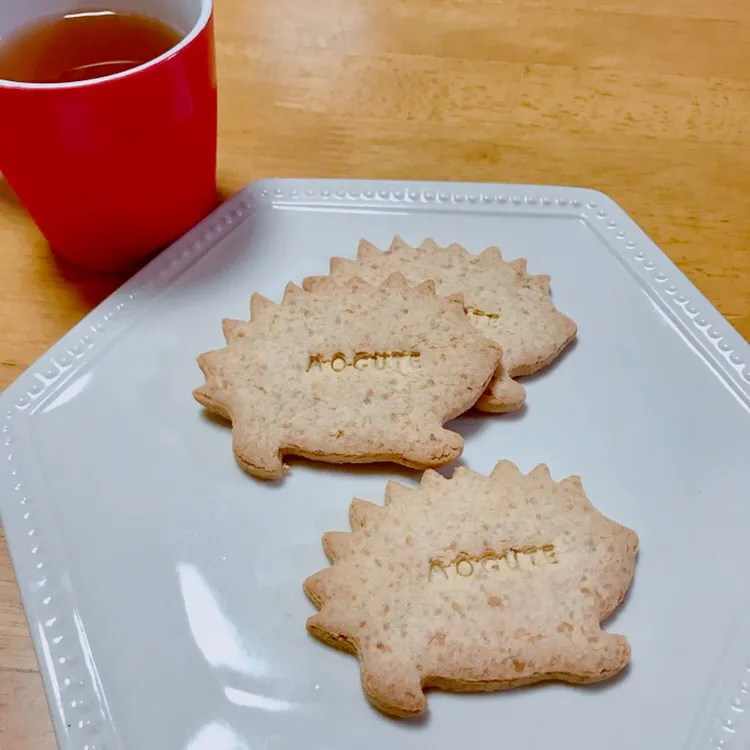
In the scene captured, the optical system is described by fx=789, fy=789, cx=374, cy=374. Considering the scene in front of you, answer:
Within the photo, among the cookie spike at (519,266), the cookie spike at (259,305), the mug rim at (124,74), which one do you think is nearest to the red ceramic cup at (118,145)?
the mug rim at (124,74)

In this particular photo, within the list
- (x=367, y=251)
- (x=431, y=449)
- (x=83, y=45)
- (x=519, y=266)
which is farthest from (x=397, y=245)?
(x=83, y=45)

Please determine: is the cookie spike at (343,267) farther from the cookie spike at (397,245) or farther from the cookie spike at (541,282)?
the cookie spike at (541,282)

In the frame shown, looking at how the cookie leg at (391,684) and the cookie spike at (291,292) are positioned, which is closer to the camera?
the cookie leg at (391,684)

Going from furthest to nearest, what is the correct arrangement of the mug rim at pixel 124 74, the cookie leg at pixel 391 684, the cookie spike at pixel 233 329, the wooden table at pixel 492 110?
the wooden table at pixel 492 110
the cookie spike at pixel 233 329
the mug rim at pixel 124 74
the cookie leg at pixel 391 684

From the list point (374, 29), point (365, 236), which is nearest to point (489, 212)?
point (365, 236)

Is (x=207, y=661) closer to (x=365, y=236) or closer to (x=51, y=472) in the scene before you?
(x=51, y=472)

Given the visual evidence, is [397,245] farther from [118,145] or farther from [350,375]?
[118,145]
